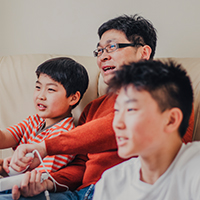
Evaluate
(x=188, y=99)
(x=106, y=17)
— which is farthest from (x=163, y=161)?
(x=106, y=17)

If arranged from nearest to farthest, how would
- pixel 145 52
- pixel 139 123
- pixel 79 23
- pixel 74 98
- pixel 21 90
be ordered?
pixel 139 123
pixel 145 52
pixel 74 98
pixel 21 90
pixel 79 23

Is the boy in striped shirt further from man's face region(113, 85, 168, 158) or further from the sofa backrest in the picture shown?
man's face region(113, 85, 168, 158)

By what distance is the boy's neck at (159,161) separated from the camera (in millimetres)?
810

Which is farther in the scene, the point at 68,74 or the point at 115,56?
the point at 68,74

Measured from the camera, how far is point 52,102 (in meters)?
1.38

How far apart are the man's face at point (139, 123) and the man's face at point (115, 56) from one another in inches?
20.7

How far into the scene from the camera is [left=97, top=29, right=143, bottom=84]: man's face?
4.31ft

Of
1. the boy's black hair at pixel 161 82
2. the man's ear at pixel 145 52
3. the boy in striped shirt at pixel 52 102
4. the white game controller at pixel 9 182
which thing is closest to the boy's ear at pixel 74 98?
the boy in striped shirt at pixel 52 102

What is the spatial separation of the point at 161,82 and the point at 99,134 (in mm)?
406

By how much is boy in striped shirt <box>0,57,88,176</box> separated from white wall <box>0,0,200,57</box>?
52 cm

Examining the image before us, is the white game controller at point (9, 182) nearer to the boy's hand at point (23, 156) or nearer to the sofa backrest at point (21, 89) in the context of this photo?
the boy's hand at point (23, 156)

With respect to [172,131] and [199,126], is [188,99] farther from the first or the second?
[199,126]

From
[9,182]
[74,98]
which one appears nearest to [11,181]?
[9,182]

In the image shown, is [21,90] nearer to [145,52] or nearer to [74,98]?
[74,98]
